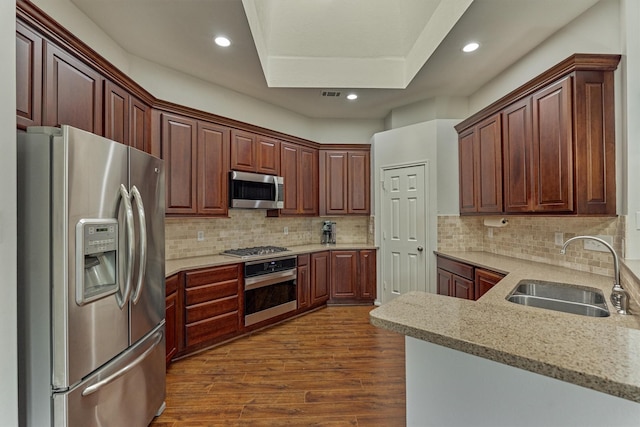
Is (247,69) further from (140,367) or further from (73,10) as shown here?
(140,367)

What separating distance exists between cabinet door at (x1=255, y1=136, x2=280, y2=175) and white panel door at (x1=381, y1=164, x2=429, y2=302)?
4.95 ft

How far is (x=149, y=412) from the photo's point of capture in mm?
1856

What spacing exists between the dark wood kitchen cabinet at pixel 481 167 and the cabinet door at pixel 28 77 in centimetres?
338

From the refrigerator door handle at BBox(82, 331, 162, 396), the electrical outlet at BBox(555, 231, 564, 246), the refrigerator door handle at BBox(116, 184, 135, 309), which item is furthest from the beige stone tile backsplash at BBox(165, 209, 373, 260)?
the electrical outlet at BBox(555, 231, 564, 246)

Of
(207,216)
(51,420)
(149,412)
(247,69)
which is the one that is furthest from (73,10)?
(149,412)

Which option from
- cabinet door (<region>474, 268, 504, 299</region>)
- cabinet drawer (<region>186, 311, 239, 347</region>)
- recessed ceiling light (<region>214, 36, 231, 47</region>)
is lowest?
cabinet drawer (<region>186, 311, 239, 347</region>)

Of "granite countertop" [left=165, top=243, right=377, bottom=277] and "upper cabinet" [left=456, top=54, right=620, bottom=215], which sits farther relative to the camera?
"granite countertop" [left=165, top=243, right=377, bottom=277]

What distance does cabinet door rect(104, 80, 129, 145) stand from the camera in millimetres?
2135

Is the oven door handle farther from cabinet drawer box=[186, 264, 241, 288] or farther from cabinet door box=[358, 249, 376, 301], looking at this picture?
cabinet door box=[358, 249, 376, 301]

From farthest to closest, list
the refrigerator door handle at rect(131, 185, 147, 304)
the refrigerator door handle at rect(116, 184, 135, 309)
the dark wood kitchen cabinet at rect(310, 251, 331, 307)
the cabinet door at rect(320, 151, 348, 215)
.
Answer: the cabinet door at rect(320, 151, 348, 215) → the dark wood kitchen cabinet at rect(310, 251, 331, 307) → the refrigerator door handle at rect(131, 185, 147, 304) → the refrigerator door handle at rect(116, 184, 135, 309)

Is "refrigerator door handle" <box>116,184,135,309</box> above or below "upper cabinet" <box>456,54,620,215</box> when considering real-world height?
below

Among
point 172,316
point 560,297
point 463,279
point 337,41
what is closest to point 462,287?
point 463,279

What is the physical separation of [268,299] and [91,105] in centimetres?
240

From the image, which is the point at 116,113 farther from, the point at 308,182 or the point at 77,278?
the point at 308,182
